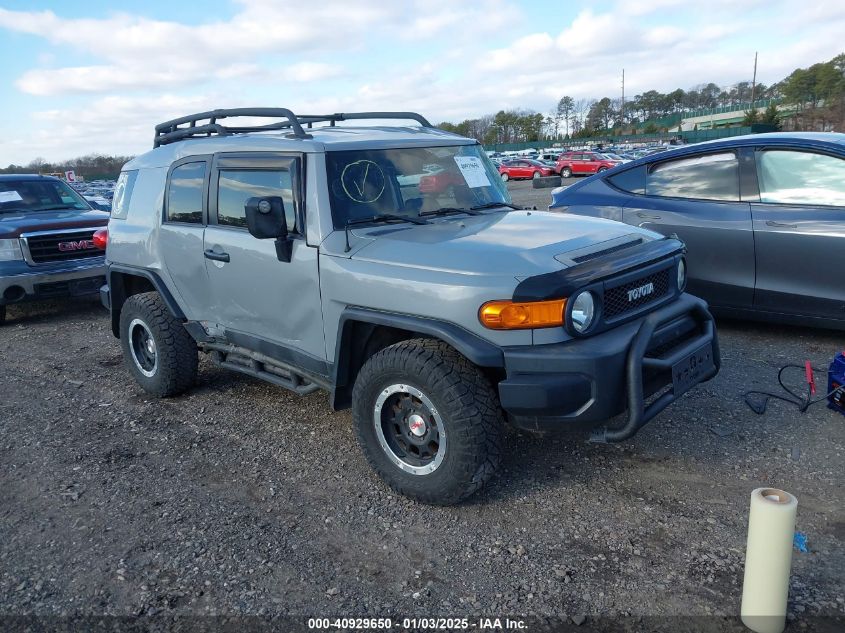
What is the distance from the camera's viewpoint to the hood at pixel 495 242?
10.8 ft

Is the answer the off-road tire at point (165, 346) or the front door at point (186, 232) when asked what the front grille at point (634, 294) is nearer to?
the front door at point (186, 232)

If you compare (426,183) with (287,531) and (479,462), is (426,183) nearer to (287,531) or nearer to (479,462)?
(479,462)

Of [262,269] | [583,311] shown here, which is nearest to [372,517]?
[583,311]

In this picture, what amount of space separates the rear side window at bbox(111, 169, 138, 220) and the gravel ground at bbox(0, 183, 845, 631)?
5.26ft

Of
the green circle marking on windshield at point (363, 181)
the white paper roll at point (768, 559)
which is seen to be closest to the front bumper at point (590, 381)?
the white paper roll at point (768, 559)

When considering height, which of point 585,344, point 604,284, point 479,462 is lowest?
point 479,462

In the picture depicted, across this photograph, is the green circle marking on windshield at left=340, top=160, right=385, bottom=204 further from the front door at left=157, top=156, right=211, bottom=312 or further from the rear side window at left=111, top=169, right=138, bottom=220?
the rear side window at left=111, top=169, right=138, bottom=220

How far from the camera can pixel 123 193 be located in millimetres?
5609

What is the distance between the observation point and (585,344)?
127 inches

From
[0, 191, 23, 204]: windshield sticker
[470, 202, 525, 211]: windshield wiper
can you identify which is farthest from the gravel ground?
[0, 191, 23, 204]: windshield sticker

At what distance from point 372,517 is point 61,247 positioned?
6.33m

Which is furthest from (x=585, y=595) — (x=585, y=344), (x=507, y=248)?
(x=507, y=248)

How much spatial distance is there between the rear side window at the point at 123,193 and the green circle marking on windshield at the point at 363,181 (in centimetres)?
233

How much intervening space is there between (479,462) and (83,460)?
2664mm
